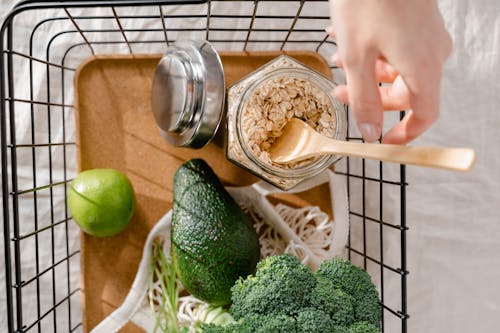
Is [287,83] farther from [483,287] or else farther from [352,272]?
[483,287]

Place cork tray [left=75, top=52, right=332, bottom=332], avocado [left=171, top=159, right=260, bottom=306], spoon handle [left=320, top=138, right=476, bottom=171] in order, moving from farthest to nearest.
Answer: cork tray [left=75, top=52, right=332, bottom=332]
avocado [left=171, top=159, right=260, bottom=306]
spoon handle [left=320, top=138, right=476, bottom=171]

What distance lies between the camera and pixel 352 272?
1.92 ft

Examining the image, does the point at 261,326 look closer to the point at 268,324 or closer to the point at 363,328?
the point at 268,324

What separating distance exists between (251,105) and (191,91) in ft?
0.27

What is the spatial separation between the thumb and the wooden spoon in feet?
0.10

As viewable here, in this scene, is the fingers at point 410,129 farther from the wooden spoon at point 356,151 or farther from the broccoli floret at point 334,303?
the broccoli floret at point 334,303

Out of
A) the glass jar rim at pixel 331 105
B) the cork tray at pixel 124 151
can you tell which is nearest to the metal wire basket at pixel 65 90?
the cork tray at pixel 124 151

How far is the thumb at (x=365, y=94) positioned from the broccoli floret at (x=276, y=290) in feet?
0.67

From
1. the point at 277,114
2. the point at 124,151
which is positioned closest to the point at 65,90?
the point at 124,151

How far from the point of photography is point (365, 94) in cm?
39

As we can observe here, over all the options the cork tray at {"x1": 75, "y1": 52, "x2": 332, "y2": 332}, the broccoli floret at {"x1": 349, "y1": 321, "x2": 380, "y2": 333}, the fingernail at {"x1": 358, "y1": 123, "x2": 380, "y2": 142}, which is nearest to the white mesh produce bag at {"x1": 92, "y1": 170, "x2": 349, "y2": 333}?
the cork tray at {"x1": 75, "y1": 52, "x2": 332, "y2": 332}

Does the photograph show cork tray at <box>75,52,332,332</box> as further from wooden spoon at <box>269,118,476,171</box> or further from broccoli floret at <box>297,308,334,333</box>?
broccoli floret at <box>297,308,334,333</box>

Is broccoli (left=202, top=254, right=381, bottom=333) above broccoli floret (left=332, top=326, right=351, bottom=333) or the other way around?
above

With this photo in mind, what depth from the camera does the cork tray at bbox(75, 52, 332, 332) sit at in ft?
2.36
